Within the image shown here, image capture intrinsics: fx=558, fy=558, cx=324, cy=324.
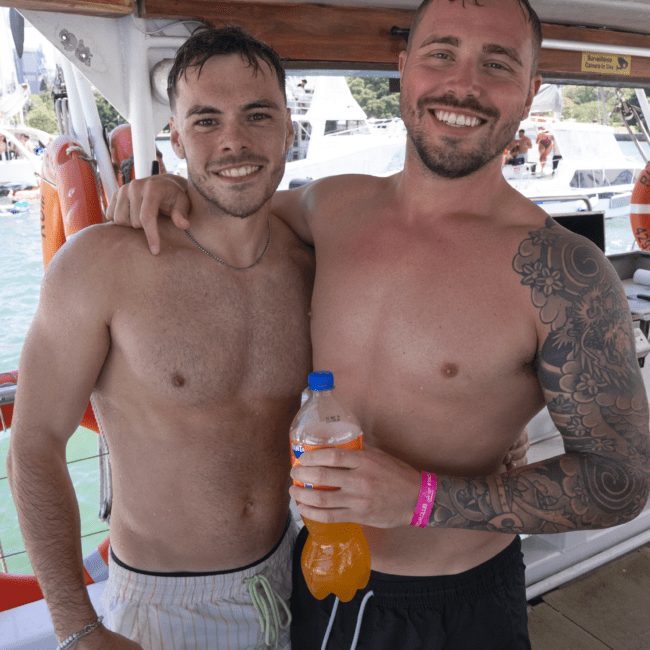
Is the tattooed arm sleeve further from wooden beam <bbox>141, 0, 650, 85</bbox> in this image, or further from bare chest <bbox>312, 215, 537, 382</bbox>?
wooden beam <bbox>141, 0, 650, 85</bbox>

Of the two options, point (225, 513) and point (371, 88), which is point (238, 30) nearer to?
point (225, 513)

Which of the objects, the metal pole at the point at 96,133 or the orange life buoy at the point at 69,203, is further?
the metal pole at the point at 96,133

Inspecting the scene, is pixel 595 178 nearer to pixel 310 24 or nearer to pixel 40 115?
pixel 310 24


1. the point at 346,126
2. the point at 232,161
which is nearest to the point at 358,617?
the point at 232,161

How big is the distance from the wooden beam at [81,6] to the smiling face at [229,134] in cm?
79

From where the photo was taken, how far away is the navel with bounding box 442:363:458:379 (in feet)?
4.60

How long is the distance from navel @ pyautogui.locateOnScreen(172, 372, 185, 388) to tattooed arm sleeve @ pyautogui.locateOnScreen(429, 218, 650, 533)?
665 mm

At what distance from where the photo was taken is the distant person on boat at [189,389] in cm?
130

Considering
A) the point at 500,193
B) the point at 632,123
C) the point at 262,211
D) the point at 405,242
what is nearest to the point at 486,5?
the point at 500,193

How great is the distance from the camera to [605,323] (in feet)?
4.12

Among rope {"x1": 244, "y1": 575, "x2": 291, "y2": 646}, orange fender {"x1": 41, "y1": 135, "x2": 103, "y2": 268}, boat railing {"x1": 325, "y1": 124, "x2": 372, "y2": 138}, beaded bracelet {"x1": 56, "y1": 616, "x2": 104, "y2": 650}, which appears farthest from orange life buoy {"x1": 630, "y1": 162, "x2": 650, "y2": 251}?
boat railing {"x1": 325, "y1": 124, "x2": 372, "y2": 138}

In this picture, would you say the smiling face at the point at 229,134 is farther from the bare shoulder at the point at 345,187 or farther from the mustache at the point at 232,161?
the bare shoulder at the point at 345,187

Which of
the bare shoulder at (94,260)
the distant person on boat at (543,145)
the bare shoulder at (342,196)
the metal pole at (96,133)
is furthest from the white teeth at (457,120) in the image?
the distant person on boat at (543,145)

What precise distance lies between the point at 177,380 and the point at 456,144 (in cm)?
Result: 94
